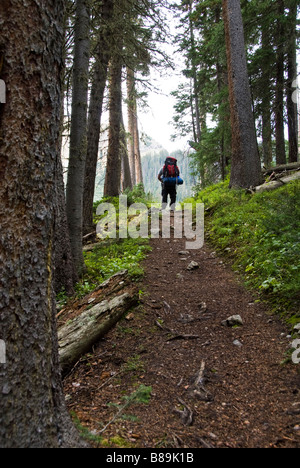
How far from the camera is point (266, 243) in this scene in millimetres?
5227

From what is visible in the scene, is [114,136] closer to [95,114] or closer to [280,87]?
[95,114]

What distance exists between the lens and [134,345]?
11.5ft

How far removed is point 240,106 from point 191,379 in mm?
8883

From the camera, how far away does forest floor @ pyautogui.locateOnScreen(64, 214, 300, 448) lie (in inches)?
82.9

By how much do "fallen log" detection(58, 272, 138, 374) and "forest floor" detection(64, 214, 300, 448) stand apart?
12 cm

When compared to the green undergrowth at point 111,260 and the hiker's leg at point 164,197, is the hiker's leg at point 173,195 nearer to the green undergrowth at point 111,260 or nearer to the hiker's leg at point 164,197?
the hiker's leg at point 164,197

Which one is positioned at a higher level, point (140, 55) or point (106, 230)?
point (140, 55)

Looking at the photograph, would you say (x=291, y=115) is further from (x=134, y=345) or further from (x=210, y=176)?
(x=134, y=345)

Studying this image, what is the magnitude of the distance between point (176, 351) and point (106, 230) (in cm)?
559

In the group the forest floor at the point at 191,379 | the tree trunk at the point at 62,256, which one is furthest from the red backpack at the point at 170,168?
the forest floor at the point at 191,379

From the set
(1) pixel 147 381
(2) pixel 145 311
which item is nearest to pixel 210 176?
(2) pixel 145 311

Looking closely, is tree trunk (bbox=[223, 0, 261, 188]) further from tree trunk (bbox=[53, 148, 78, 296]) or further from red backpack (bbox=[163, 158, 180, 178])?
tree trunk (bbox=[53, 148, 78, 296])

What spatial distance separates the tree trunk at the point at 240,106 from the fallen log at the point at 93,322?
6.51m

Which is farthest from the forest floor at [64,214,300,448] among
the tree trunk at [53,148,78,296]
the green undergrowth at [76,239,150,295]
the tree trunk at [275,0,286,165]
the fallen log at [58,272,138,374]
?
the tree trunk at [275,0,286,165]
